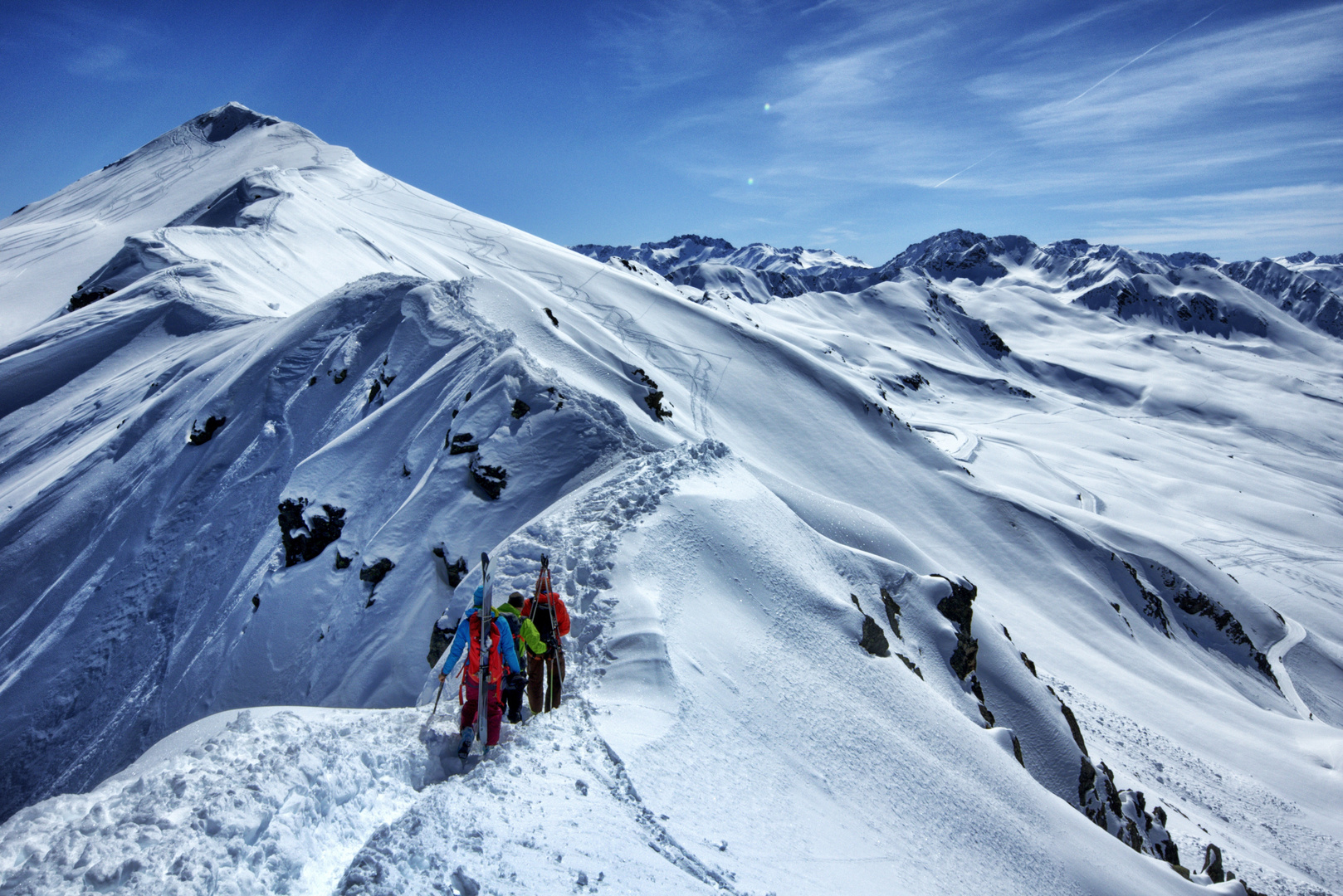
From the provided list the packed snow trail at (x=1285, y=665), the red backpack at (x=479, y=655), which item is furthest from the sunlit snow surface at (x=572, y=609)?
the red backpack at (x=479, y=655)

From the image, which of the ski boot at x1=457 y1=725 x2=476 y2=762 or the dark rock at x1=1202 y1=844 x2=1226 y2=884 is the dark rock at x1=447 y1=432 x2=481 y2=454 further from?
the dark rock at x1=1202 y1=844 x2=1226 y2=884

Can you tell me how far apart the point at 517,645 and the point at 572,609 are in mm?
2146

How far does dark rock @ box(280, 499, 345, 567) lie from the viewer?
1703cm

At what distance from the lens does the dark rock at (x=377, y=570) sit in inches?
614

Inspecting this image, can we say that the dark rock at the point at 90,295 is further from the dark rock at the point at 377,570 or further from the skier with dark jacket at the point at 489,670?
the skier with dark jacket at the point at 489,670

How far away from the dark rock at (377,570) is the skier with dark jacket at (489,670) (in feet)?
28.4

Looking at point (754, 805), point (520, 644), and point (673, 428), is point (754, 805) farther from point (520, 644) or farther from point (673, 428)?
point (673, 428)

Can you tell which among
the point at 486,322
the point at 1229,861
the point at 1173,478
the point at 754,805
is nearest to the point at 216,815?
the point at 754,805

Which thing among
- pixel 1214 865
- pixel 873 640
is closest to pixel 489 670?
pixel 873 640

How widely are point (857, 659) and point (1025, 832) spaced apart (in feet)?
12.5

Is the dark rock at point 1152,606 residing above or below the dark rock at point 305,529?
below

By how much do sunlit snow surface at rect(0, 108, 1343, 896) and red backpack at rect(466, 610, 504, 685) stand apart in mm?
787

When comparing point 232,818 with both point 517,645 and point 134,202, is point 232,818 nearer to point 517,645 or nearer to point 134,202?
point 517,645

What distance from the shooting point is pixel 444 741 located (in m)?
7.86
